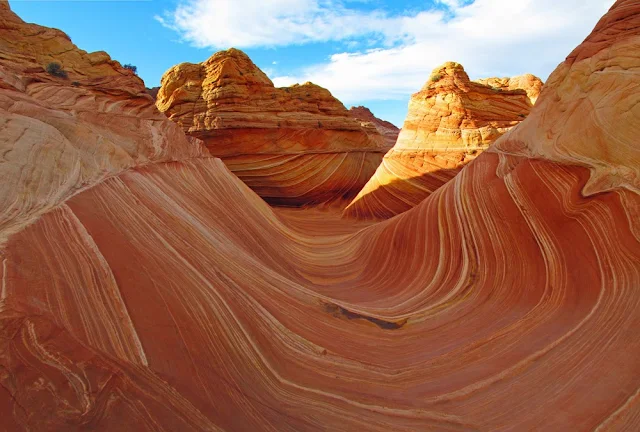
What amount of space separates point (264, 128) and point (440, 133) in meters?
5.09

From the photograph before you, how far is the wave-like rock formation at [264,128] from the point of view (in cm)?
1138

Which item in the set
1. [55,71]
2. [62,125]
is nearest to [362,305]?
[62,125]

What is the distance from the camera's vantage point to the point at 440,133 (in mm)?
8961

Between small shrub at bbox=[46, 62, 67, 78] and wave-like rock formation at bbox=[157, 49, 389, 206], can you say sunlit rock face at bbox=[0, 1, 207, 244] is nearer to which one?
small shrub at bbox=[46, 62, 67, 78]

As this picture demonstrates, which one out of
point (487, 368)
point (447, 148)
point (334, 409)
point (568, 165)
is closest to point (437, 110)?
point (447, 148)

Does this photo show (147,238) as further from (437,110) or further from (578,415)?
(437,110)

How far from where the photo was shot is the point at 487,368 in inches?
99.5

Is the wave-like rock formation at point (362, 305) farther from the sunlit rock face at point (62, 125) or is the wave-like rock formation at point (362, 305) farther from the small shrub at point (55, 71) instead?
the small shrub at point (55, 71)

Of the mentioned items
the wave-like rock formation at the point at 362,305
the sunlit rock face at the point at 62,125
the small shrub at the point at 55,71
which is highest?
the small shrub at the point at 55,71

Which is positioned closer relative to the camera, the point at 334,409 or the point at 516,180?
the point at 334,409

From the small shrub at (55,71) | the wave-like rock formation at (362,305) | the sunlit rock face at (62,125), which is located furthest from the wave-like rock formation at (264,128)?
the wave-like rock formation at (362,305)

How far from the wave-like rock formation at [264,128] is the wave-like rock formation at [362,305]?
22.2ft

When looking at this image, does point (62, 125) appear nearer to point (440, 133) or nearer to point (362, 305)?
point (362, 305)

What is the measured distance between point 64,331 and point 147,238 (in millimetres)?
1147
